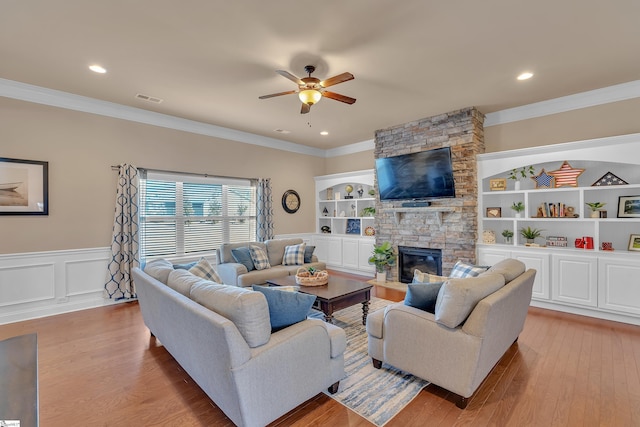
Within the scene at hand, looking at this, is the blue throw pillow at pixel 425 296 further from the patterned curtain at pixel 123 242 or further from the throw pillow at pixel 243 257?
the patterned curtain at pixel 123 242

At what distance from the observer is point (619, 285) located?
379cm

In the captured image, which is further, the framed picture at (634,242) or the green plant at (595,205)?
the green plant at (595,205)

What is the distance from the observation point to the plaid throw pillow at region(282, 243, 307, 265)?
543 centimetres

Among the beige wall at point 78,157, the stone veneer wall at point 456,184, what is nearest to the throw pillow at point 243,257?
the beige wall at point 78,157

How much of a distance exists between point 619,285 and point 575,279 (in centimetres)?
43

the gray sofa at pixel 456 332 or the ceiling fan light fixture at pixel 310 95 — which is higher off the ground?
the ceiling fan light fixture at pixel 310 95

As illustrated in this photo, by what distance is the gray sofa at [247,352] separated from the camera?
175 centimetres

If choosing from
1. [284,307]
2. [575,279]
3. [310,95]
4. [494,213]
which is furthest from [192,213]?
[575,279]

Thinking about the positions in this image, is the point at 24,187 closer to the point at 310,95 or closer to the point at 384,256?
the point at 310,95

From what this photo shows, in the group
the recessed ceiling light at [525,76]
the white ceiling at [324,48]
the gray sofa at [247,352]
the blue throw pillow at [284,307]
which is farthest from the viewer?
the recessed ceiling light at [525,76]

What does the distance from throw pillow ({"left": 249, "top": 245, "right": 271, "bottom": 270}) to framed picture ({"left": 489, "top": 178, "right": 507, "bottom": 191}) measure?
13.5 ft

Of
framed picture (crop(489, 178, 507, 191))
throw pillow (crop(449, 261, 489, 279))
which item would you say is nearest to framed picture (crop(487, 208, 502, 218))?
framed picture (crop(489, 178, 507, 191))

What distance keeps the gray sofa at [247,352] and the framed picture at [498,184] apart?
4.10 metres

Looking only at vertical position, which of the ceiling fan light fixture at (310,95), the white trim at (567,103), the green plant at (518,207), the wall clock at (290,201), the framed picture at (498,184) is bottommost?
the green plant at (518,207)
